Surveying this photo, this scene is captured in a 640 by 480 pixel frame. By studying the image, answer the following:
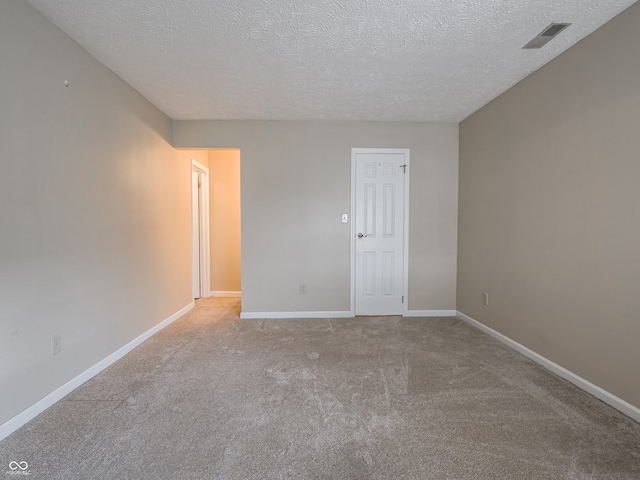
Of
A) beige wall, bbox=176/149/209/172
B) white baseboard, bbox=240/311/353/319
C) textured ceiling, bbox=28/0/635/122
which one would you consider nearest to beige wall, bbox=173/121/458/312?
white baseboard, bbox=240/311/353/319

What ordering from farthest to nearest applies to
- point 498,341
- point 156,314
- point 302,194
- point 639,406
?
point 302,194 → point 156,314 → point 498,341 → point 639,406

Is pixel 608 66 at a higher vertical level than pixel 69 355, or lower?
higher

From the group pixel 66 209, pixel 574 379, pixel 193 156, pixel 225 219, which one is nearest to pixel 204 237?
pixel 225 219

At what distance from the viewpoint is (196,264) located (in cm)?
428

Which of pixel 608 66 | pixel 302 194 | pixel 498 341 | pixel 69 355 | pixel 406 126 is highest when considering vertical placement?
pixel 406 126

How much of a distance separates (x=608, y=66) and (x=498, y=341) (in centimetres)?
230

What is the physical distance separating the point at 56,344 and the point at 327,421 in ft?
5.88

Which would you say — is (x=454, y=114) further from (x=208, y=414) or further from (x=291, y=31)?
(x=208, y=414)

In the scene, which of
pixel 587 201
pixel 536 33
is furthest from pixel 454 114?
pixel 587 201

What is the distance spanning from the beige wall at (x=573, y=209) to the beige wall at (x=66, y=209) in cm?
348

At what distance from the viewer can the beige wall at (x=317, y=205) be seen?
344cm

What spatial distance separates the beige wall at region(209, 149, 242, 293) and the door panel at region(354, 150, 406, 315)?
2168 mm

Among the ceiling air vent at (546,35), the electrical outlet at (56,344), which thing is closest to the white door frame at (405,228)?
the ceiling air vent at (546,35)

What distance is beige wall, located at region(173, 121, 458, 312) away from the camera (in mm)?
3438
